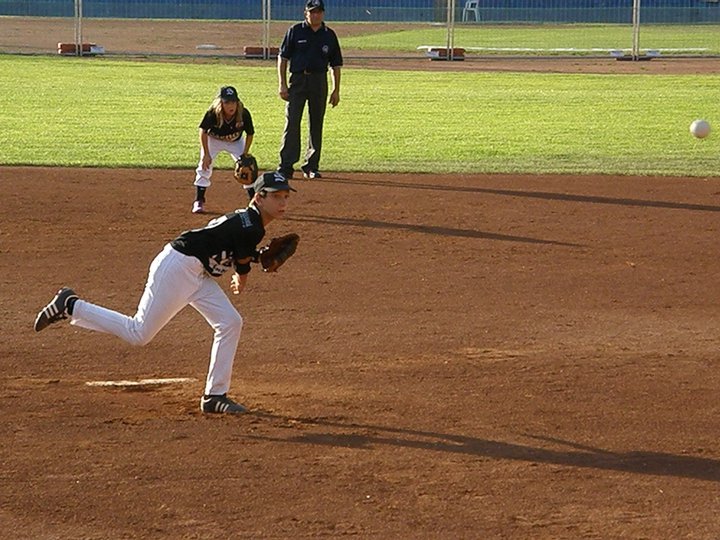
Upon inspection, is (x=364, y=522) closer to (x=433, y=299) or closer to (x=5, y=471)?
(x=5, y=471)

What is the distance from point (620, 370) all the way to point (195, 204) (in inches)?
262

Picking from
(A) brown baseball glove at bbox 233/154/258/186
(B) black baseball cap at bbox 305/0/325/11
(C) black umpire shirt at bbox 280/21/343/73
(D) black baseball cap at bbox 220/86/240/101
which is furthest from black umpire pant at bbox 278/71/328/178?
(A) brown baseball glove at bbox 233/154/258/186

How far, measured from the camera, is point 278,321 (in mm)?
10133

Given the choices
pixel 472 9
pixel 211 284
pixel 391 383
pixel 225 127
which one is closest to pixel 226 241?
pixel 211 284

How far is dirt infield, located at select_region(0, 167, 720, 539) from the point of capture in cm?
640

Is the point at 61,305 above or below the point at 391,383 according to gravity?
above

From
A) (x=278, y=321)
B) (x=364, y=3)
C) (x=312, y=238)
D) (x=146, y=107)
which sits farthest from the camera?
(x=364, y=3)

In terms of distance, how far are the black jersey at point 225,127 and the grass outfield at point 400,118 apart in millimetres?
3584

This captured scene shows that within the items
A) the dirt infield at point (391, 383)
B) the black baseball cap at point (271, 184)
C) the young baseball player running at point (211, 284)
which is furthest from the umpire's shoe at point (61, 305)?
the black baseball cap at point (271, 184)

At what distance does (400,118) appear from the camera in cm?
2361

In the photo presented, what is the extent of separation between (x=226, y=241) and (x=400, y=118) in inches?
643

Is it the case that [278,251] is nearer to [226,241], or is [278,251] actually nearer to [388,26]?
[226,241]

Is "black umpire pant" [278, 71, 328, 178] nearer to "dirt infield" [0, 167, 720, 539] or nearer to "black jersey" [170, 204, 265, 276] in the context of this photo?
"dirt infield" [0, 167, 720, 539]

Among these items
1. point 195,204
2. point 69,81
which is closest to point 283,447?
point 195,204
